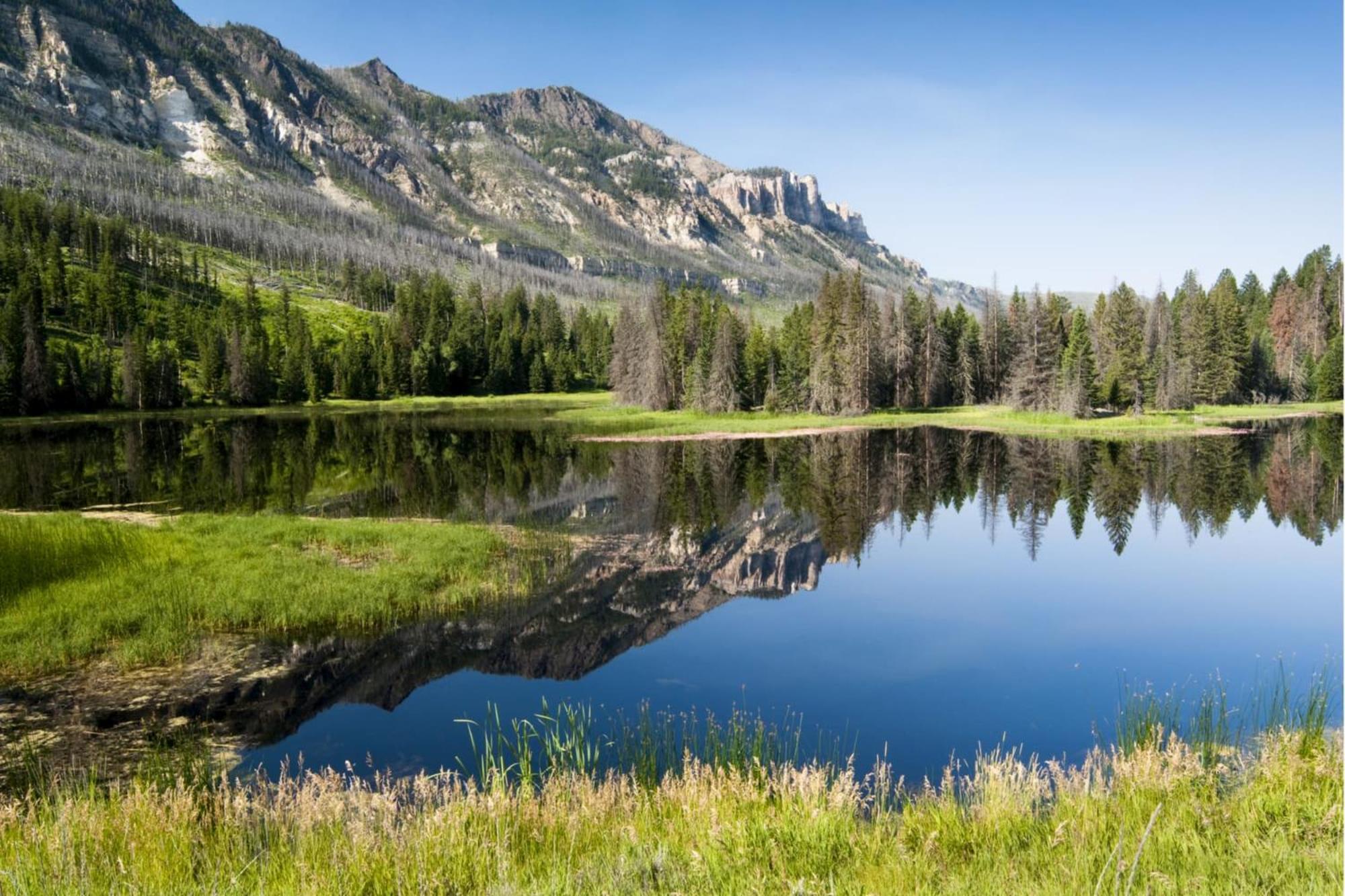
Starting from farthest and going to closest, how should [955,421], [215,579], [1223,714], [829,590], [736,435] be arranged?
[955,421] < [736,435] < [829,590] < [215,579] < [1223,714]

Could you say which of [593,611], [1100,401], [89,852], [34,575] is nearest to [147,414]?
[34,575]

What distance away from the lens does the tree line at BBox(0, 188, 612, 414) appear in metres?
102

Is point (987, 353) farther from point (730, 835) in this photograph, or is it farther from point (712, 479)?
point (730, 835)

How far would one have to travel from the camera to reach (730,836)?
7699 millimetres

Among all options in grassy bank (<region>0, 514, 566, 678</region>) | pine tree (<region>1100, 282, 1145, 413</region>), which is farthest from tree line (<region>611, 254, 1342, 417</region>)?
grassy bank (<region>0, 514, 566, 678</region>)

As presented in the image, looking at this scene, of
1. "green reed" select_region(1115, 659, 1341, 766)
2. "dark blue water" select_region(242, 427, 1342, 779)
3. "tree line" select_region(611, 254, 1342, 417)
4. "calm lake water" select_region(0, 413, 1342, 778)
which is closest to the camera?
"green reed" select_region(1115, 659, 1341, 766)

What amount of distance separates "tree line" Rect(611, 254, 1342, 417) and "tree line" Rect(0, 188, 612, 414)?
44428mm

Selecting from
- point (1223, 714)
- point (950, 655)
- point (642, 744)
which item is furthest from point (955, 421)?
point (642, 744)

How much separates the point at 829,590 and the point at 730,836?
17.4m

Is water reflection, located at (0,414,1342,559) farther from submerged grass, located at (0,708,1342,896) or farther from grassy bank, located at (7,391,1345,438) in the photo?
submerged grass, located at (0,708,1342,896)

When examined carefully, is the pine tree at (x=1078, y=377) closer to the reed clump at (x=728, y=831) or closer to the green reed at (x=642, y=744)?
the green reed at (x=642, y=744)

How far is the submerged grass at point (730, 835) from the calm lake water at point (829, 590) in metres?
3.59

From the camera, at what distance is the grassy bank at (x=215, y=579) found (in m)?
17.6

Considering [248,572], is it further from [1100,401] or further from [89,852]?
[1100,401]
